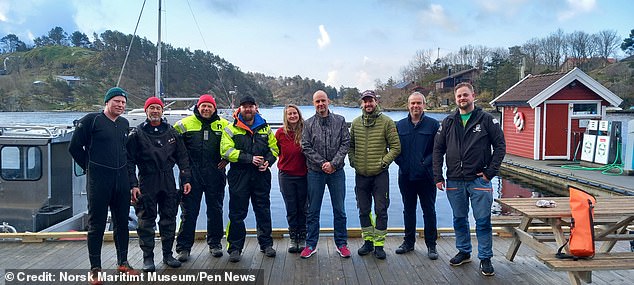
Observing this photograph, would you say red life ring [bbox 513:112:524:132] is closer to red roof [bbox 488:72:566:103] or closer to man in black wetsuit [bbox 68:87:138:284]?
red roof [bbox 488:72:566:103]

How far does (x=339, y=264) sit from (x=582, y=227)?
193cm

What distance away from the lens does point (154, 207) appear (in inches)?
157

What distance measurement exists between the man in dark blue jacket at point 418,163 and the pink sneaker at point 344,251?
19.1 inches

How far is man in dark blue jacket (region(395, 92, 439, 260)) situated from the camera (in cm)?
425

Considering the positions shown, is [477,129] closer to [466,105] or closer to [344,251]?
[466,105]

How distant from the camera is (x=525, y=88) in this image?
16.3m

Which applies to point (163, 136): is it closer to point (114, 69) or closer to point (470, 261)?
point (470, 261)

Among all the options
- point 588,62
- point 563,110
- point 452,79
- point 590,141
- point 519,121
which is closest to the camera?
point 590,141

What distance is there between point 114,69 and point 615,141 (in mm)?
52713

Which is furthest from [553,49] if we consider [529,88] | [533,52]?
[529,88]

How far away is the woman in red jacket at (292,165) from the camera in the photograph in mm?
4359

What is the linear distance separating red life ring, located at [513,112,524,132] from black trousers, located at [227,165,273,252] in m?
13.4

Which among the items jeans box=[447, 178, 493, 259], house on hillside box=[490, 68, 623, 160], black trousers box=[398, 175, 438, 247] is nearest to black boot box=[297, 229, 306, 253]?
black trousers box=[398, 175, 438, 247]

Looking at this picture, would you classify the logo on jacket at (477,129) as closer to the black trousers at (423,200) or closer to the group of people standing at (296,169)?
the group of people standing at (296,169)
